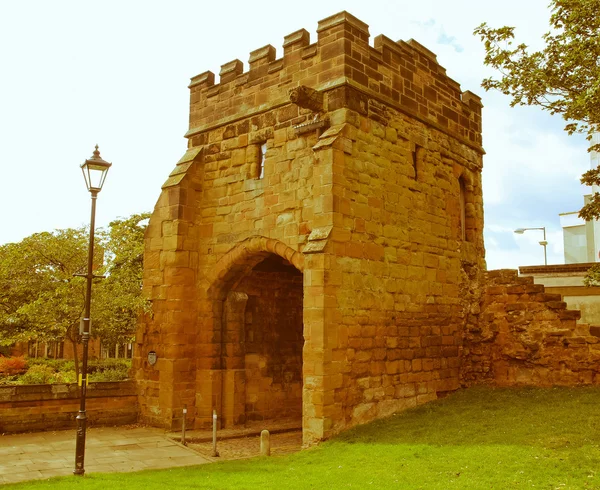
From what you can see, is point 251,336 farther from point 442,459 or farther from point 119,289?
point 442,459

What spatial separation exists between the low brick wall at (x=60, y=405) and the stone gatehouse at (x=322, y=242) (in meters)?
0.47

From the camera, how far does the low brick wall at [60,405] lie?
41.8ft

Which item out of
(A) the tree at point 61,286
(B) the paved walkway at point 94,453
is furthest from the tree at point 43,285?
(B) the paved walkway at point 94,453

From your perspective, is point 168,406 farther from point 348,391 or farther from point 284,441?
point 348,391

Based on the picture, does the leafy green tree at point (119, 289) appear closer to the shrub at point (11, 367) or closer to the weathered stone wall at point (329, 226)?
the weathered stone wall at point (329, 226)

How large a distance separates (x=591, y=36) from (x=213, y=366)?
1001 centimetres

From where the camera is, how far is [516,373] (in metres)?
13.8

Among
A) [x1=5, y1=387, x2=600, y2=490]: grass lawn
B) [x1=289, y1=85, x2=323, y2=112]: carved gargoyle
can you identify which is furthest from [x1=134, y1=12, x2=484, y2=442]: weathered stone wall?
[x1=5, y1=387, x2=600, y2=490]: grass lawn

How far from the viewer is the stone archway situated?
45.2 feet

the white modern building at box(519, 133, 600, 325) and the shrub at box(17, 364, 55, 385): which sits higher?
the white modern building at box(519, 133, 600, 325)

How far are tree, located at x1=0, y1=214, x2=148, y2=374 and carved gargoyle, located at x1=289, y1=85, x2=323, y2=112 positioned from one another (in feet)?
20.2

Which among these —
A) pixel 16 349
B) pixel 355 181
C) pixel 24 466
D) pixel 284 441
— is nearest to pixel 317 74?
pixel 355 181

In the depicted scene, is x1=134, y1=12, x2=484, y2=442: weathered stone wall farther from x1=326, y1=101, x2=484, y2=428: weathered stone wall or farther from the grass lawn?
the grass lawn

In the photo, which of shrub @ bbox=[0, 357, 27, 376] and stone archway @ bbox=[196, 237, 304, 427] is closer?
stone archway @ bbox=[196, 237, 304, 427]
